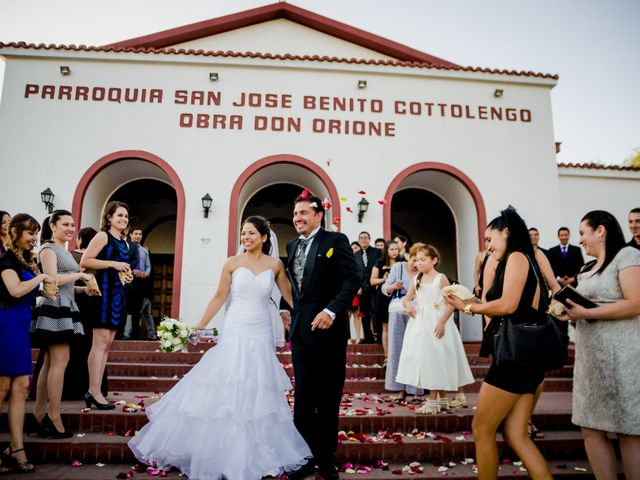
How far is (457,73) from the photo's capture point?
34.9 ft

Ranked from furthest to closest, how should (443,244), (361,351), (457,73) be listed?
(443,244), (457,73), (361,351)

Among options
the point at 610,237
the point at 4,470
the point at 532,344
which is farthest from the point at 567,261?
the point at 4,470

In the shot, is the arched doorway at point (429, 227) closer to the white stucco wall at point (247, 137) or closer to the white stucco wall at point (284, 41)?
the white stucco wall at point (247, 137)

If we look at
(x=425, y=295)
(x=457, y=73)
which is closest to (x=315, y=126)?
(x=457, y=73)

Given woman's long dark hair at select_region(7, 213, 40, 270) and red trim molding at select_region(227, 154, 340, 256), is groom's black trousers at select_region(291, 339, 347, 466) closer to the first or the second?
woman's long dark hair at select_region(7, 213, 40, 270)

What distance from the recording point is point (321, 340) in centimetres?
352

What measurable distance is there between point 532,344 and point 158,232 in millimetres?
12926

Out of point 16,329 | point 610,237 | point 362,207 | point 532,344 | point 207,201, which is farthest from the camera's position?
point 362,207

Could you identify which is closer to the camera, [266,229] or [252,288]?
[252,288]

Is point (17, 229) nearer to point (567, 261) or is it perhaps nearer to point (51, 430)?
point (51, 430)

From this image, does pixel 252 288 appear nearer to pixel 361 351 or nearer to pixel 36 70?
pixel 361 351

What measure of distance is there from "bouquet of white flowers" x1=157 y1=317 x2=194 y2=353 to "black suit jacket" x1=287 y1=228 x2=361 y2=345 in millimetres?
960

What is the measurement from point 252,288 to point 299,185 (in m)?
8.07

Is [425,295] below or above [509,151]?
below
